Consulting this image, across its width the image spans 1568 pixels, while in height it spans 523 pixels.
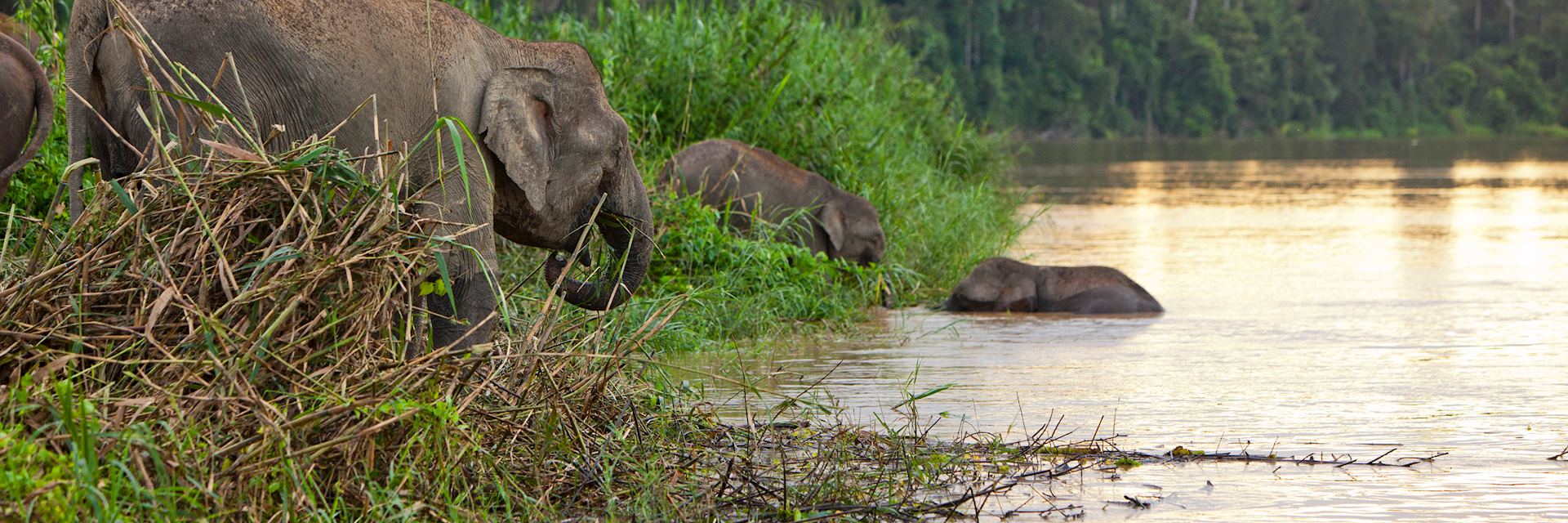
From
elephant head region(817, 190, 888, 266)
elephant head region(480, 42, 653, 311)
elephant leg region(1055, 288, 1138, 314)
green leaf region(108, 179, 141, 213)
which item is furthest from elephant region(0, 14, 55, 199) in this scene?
elephant leg region(1055, 288, 1138, 314)

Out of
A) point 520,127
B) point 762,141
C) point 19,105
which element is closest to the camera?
point 520,127

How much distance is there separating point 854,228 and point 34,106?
5496mm

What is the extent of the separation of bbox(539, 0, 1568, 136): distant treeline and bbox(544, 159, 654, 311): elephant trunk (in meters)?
57.5

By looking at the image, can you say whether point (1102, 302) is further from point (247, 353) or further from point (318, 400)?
point (247, 353)

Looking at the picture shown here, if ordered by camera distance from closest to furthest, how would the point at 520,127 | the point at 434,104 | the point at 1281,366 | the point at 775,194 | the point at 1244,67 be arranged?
the point at 434,104, the point at 520,127, the point at 1281,366, the point at 775,194, the point at 1244,67

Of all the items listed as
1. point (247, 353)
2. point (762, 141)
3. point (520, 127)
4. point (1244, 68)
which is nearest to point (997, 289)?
point (762, 141)

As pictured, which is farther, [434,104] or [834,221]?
[834,221]

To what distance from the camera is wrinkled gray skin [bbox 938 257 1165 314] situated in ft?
34.5

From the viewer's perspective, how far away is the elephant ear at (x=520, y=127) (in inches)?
235

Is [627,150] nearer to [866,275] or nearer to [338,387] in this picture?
[338,387]

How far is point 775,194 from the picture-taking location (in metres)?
10.8

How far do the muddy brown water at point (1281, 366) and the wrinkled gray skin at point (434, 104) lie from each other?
3.18 feet

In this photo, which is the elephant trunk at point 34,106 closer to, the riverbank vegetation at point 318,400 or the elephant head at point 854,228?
the riverbank vegetation at point 318,400

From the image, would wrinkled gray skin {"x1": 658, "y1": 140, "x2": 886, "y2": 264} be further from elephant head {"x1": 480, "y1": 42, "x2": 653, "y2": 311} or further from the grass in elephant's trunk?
the grass in elephant's trunk
